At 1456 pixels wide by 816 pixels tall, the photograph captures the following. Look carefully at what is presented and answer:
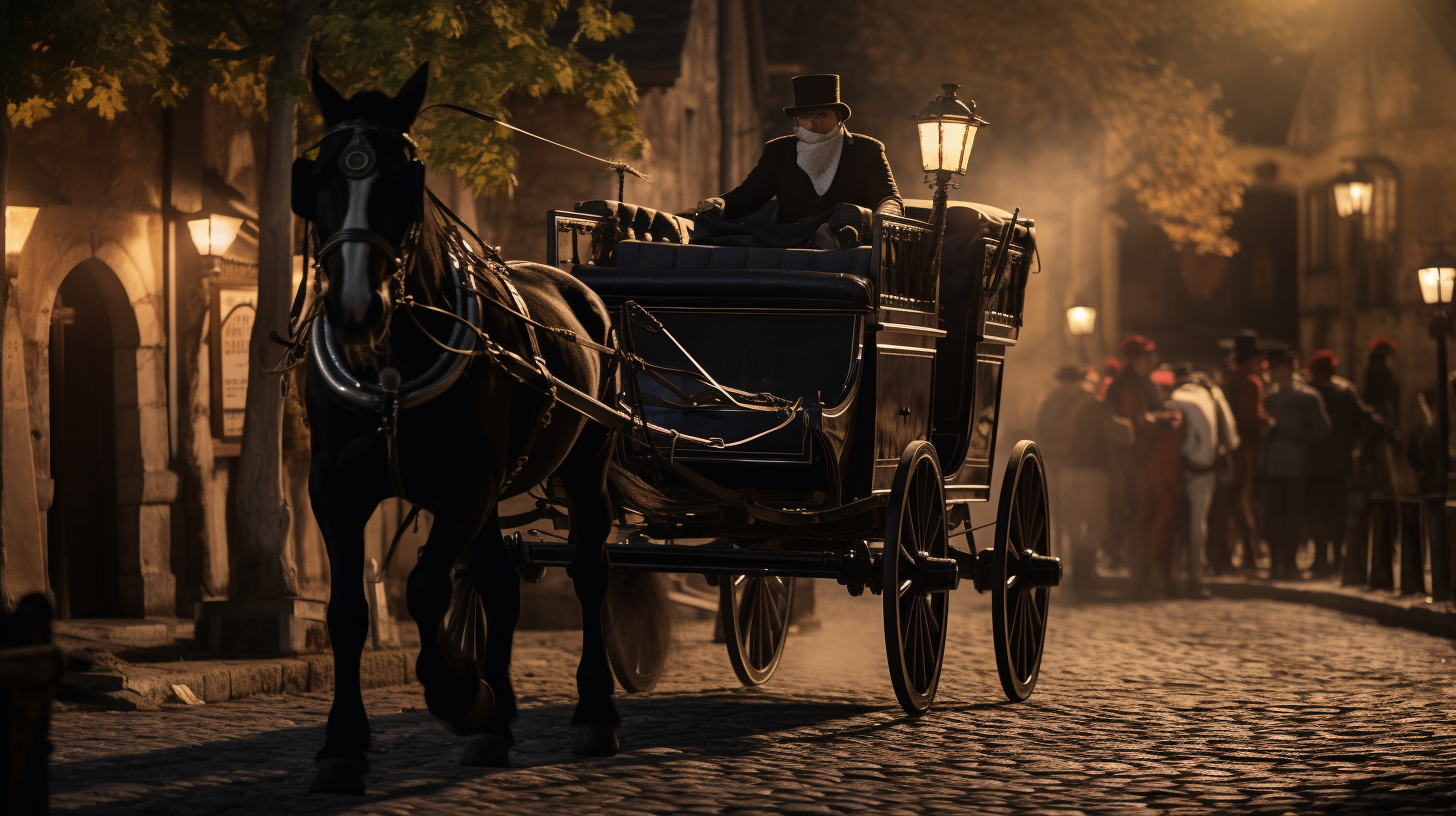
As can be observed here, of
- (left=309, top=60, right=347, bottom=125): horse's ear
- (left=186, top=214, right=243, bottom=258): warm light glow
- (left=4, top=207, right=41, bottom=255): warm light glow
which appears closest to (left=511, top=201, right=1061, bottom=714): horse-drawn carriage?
(left=309, top=60, right=347, bottom=125): horse's ear

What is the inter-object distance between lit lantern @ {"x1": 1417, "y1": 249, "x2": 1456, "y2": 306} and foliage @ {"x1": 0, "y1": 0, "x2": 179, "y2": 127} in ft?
38.2

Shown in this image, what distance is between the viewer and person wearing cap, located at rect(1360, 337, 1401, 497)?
Result: 2019cm

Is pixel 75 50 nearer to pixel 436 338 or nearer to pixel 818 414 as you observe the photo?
pixel 818 414

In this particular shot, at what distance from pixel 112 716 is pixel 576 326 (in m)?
3.14

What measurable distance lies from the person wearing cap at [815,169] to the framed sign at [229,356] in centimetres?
577

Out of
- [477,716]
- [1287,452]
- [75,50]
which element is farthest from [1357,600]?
[477,716]

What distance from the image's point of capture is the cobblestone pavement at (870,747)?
7105mm

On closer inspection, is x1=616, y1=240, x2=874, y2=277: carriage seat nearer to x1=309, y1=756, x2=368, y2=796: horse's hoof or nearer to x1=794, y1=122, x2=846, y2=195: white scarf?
x1=794, y1=122, x2=846, y2=195: white scarf

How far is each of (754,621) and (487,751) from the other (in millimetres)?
3745

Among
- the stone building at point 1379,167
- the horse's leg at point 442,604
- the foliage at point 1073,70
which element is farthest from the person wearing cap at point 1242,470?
the stone building at point 1379,167

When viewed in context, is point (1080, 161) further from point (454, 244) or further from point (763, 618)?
point (454, 244)

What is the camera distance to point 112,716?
9727 millimetres

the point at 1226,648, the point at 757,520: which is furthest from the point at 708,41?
the point at 757,520

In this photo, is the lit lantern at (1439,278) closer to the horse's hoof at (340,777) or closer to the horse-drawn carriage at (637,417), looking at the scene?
the horse-drawn carriage at (637,417)
